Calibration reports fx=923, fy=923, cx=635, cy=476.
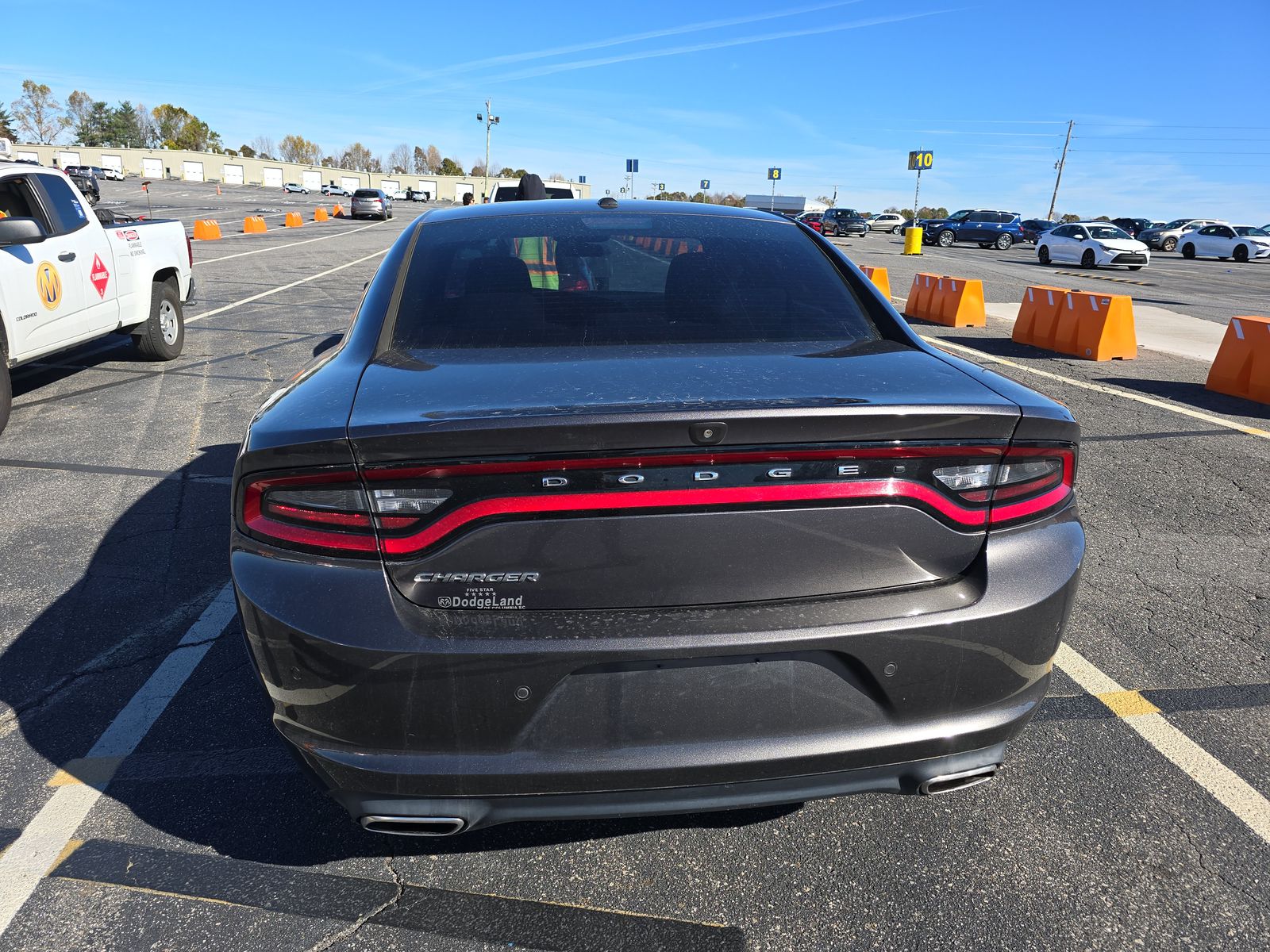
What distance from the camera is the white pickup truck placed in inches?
262

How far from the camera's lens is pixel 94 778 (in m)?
2.79

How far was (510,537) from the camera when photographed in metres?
1.94

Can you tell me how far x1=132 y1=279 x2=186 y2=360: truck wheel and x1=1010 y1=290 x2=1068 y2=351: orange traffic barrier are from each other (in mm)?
10096

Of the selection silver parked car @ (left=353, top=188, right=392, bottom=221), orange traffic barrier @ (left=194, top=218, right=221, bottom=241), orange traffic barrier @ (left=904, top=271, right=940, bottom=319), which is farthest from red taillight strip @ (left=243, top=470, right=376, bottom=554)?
silver parked car @ (left=353, top=188, right=392, bottom=221)

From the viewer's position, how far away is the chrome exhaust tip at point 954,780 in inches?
83.6

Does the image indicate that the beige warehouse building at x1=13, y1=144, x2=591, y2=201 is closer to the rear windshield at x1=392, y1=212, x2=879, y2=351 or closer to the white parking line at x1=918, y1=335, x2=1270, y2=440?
the white parking line at x1=918, y1=335, x2=1270, y2=440

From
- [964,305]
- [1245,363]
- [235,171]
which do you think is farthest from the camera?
[235,171]

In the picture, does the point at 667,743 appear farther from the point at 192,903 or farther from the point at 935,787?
the point at 192,903

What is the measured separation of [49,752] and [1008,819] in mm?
2954

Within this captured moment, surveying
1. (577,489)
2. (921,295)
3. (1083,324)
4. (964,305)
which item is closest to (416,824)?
(577,489)

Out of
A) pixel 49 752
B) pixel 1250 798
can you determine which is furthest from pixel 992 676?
pixel 49 752

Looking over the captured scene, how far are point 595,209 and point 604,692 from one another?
213 centimetres

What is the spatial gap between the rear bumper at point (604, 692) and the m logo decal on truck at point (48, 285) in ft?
20.9

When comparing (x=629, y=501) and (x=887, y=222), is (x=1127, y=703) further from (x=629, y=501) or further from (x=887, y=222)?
(x=887, y=222)
